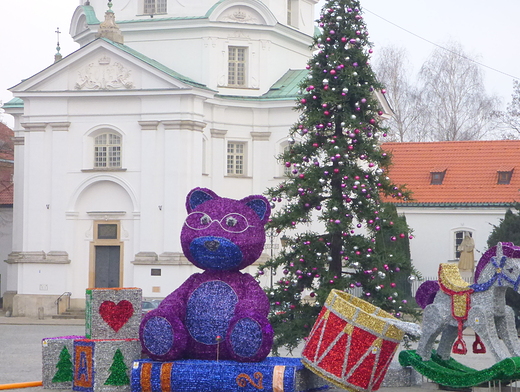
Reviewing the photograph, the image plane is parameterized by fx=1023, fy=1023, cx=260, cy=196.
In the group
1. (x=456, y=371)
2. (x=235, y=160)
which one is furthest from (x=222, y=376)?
(x=235, y=160)

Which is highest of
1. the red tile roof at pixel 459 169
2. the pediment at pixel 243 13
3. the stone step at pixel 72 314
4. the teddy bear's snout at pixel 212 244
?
the pediment at pixel 243 13

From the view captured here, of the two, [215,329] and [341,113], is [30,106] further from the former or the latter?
[215,329]

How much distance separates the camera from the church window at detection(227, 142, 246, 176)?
37781 mm

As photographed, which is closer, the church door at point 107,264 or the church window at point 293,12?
the church door at point 107,264

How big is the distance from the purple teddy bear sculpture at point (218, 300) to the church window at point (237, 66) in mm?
23887

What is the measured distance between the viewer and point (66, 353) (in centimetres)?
1445

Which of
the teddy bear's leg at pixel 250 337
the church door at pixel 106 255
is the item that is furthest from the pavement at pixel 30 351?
the church door at pixel 106 255

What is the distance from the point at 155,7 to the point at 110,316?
83.9 feet

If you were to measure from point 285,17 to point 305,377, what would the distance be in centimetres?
2741

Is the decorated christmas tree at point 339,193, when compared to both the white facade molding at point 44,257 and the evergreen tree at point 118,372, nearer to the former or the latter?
the evergreen tree at point 118,372

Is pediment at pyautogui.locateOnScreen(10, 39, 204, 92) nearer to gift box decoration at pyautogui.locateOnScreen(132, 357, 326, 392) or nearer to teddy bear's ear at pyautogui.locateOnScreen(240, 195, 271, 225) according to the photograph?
teddy bear's ear at pyautogui.locateOnScreen(240, 195, 271, 225)

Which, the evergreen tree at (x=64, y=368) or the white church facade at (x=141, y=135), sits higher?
the white church facade at (x=141, y=135)

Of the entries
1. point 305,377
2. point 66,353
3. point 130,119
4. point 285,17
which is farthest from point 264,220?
point 285,17

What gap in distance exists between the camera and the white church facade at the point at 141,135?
35.1m
